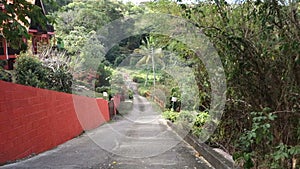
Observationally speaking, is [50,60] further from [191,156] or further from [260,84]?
[260,84]

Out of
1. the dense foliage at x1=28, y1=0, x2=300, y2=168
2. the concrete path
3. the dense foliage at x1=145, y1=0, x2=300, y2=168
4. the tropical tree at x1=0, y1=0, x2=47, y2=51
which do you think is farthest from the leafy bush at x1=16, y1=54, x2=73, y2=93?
the dense foliage at x1=145, y1=0, x2=300, y2=168

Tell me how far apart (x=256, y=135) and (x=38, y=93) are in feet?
17.6

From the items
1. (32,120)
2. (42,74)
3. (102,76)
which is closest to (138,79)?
(102,76)

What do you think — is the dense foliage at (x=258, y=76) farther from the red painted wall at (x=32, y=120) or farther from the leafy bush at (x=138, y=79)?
the leafy bush at (x=138, y=79)

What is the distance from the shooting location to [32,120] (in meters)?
6.86

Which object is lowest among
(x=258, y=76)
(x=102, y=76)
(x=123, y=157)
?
(x=123, y=157)

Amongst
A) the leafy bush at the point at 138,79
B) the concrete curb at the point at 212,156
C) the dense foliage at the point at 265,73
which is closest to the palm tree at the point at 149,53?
the leafy bush at the point at 138,79

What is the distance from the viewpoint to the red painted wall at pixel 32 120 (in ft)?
18.5

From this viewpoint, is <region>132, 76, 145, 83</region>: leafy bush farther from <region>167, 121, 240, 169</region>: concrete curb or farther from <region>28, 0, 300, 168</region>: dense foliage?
<region>28, 0, 300, 168</region>: dense foliage

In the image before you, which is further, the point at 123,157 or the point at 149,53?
the point at 149,53

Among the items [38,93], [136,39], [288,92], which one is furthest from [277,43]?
[136,39]

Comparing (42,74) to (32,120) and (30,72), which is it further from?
(32,120)

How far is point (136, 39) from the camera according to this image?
11117 millimetres

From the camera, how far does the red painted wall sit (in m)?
5.63
